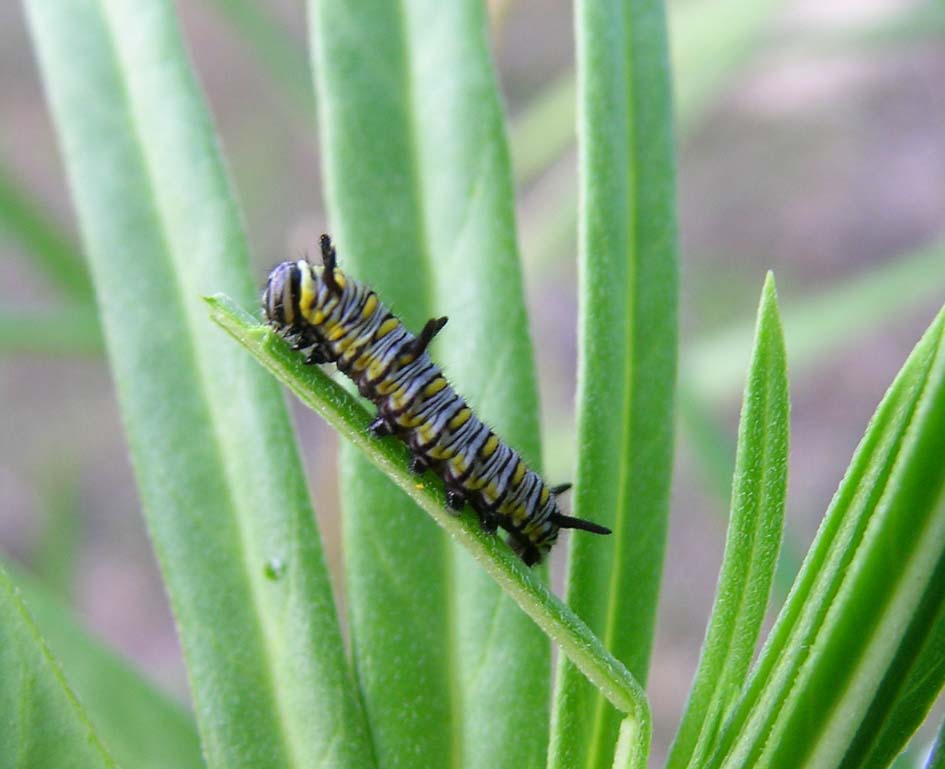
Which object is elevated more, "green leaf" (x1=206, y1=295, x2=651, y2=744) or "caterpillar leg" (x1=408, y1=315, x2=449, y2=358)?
"caterpillar leg" (x1=408, y1=315, x2=449, y2=358)

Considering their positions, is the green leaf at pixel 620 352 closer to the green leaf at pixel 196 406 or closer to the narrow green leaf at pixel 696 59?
the green leaf at pixel 196 406

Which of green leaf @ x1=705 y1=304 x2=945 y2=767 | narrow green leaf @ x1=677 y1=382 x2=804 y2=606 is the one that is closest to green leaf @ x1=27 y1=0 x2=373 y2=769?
green leaf @ x1=705 y1=304 x2=945 y2=767

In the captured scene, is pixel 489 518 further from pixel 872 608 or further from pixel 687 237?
pixel 687 237

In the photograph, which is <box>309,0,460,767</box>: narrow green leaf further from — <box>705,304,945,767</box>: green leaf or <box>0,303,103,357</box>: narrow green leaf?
<box>0,303,103,357</box>: narrow green leaf

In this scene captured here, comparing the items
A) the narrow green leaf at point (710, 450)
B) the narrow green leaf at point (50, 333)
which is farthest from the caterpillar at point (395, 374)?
the narrow green leaf at point (50, 333)

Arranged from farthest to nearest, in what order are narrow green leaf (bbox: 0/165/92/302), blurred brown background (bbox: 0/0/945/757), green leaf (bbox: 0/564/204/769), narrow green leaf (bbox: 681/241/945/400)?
blurred brown background (bbox: 0/0/945/757) < narrow green leaf (bbox: 681/241/945/400) < narrow green leaf (bbox: 0/165/92/302) < green leaf (bbox: 0/564/204/769)

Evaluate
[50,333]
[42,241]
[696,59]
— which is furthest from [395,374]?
[696,59]

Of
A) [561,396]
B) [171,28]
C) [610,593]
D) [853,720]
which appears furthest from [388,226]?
[561,396]
